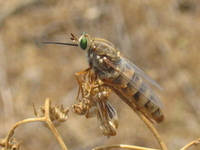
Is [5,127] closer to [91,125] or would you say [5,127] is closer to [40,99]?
[40,99]

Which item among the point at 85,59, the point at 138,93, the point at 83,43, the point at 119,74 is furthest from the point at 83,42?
the point at 85,59

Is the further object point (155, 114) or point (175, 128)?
point (175, 128)

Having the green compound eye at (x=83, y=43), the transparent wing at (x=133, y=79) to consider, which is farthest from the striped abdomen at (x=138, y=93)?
the green compound eye at (x=83, y=43)

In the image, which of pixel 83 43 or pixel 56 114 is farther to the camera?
pixel 83 43

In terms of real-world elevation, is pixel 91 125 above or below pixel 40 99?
below

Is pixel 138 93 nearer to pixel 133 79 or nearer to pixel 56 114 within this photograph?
pixel 133 79

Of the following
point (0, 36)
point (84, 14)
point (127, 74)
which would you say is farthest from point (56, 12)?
point (127, 74)

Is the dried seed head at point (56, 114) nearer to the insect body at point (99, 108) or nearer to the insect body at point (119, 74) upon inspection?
the insect body at point (99, 108)
